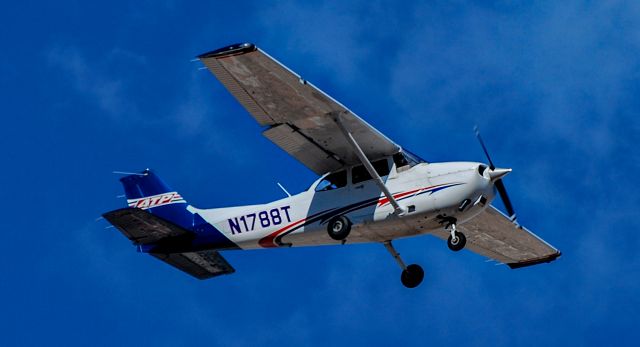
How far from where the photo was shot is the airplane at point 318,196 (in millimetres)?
24891

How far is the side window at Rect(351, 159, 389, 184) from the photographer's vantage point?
26.2 meters

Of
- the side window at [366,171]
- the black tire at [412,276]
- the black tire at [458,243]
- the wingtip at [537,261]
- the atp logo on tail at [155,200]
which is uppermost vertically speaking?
the atp logo on tail at [155,200]

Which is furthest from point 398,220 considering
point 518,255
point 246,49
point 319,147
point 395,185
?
point 518,255

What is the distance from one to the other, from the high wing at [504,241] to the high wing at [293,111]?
13.4 feet

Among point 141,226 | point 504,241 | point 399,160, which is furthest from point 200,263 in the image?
point 504,241

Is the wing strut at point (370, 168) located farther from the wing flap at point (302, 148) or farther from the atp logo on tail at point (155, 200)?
the atp logo on tail at point (155, 200)

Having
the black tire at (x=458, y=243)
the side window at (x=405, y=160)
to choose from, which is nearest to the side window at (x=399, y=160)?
the side window at (x=405, y=160)

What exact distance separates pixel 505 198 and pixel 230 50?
735 cm

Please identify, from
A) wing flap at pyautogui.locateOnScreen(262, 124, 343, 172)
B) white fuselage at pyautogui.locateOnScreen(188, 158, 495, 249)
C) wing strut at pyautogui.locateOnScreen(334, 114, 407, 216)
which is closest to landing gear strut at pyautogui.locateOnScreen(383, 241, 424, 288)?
white fuselage at pyautogui.locateOnScreen(188, 158, 495, 249)

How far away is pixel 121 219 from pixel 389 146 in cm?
613

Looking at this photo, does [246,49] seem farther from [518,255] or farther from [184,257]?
[518,255]

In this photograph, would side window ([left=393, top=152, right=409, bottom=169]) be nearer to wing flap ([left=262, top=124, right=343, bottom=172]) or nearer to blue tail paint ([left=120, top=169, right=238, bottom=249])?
wing flap ([left=262, top=124, right=343, bottom=172])

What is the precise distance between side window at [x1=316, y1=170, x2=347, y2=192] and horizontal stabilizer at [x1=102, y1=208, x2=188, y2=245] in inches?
143

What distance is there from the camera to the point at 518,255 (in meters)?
31.4
